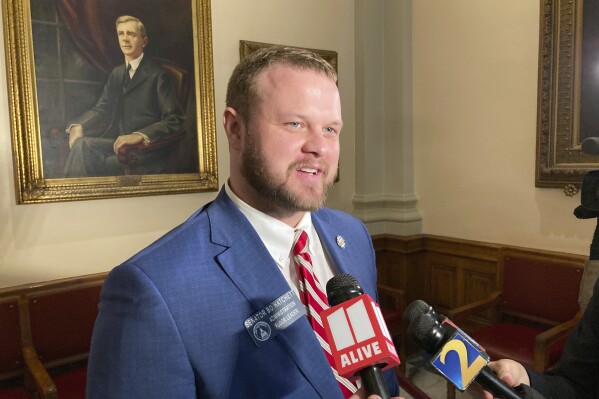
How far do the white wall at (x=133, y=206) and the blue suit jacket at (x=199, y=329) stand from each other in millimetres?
2050

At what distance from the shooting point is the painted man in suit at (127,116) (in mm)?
2930

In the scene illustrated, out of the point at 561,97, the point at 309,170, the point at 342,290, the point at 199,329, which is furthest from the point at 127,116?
the point at 561,97

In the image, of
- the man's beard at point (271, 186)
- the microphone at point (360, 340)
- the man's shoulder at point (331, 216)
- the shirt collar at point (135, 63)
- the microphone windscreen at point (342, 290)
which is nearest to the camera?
the microphone at point (360, 340)

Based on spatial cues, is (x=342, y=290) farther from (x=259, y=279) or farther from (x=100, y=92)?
(x=100, y=92)

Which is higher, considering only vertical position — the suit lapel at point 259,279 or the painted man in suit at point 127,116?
the painted man in suit at point 127,116

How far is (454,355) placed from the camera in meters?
0.94

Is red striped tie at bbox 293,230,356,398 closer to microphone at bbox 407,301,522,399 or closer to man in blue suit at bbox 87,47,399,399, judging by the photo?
man in blue suit at bbox 87,47,399,399

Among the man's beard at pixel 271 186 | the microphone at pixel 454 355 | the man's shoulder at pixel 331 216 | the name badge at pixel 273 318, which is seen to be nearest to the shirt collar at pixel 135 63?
the man's shoulder at pixel 331 216

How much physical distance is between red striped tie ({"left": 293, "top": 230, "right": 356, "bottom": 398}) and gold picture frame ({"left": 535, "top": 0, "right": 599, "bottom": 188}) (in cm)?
248

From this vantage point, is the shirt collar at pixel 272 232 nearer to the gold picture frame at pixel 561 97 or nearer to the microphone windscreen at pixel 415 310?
the microphone windscreen at pixel 415 310

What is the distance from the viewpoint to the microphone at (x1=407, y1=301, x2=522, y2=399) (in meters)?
0.93

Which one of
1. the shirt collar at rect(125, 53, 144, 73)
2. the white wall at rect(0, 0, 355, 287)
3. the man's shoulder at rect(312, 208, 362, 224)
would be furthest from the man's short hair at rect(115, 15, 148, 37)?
the man's shoulder at rect(312, 208, 362, 224)

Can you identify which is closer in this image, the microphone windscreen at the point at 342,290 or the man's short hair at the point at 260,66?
the microphone windscreen at the point at 342,290

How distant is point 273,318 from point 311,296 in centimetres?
17
